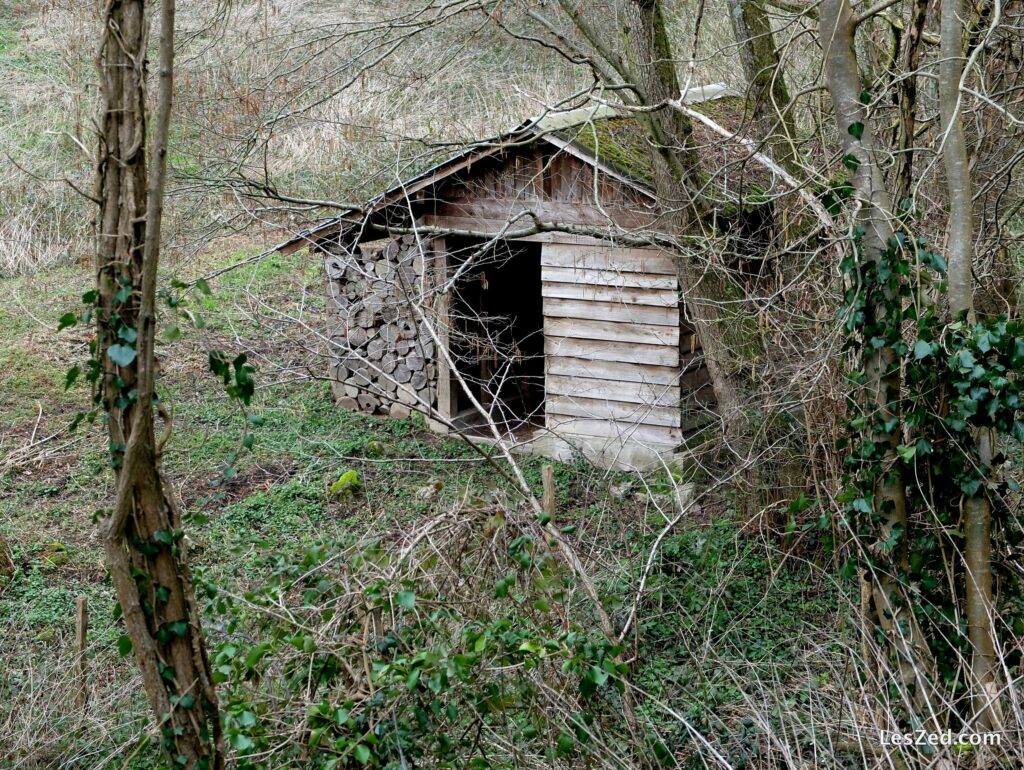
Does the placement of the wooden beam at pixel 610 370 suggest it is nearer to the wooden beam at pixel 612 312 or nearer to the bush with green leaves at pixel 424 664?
the wooden beam at pixel 612 312

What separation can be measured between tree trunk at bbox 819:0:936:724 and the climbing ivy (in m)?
0.01

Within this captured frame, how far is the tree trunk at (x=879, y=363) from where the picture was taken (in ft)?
14.2

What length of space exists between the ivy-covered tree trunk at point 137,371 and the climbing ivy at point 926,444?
9.56 feet


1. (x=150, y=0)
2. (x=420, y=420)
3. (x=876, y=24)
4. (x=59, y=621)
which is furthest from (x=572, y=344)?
(x=150, y=0)

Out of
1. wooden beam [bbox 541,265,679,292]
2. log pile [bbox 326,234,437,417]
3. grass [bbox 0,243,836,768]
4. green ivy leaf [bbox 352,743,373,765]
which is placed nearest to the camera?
green ivy leaf [bbox 352,743,373,765]

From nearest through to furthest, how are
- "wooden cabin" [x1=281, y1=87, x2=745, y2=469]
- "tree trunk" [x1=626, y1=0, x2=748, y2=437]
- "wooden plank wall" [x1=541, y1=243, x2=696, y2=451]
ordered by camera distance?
"tree trunk" [x1=626, y1=0, x2=748, y2=437] → "wooden cabin" [x1=281, y1=87, x2=745, y2=469] → "wooden plank wall" [x1=541, y1=243, x2=696, y2=451]

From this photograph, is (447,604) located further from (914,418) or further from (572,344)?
(572,344)

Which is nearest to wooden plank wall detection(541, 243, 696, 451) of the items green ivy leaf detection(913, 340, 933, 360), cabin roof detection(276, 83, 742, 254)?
cabin roof detection(276, 83, 742, 254)

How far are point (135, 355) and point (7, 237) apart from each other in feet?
46.5

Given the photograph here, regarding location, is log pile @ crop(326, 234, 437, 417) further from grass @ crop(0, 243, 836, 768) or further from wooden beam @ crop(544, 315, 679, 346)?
wooden beam @ crop(544, 315, 679, 346)

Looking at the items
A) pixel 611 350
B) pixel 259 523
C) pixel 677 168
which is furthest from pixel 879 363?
pixel 259 523

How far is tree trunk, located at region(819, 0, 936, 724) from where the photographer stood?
170 inches

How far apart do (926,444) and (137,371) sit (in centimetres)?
326

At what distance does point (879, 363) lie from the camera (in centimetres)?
437
